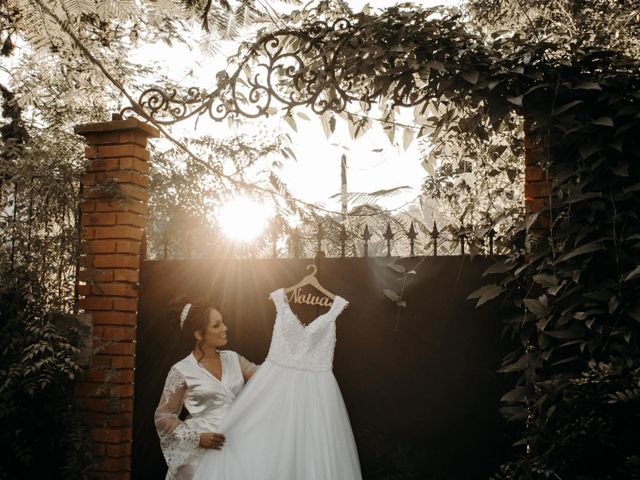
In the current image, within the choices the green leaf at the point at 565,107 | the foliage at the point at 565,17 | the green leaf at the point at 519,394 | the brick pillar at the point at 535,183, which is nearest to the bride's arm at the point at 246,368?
the green leaf at the point at 519,394

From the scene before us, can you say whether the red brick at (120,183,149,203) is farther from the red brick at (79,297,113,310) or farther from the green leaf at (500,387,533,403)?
the green leaf at (500,387,533,403)

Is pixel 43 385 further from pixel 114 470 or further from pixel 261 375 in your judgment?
pixel 261 375

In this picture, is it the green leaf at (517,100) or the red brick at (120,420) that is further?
the red brick at (120,420)

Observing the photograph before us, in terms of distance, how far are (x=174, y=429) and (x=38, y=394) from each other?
0.97 metres

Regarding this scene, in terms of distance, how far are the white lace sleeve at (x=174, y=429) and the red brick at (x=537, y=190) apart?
236 centimetres

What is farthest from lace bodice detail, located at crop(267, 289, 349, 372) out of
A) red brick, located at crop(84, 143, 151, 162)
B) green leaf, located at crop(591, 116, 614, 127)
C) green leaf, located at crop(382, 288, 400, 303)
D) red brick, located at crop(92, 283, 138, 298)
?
green leaf, located at crop(591, 116, 614, 127)

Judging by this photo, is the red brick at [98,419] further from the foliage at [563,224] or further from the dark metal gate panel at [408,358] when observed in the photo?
the foliage at [563,224]

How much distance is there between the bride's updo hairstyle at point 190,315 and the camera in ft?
12.9

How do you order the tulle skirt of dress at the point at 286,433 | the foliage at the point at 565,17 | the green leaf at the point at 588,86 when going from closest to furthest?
the green leaf at the point at 588,86
the tulle skirt of dress at the point at 286,433
the foliage at the point at 565,17

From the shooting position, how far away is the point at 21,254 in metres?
4.39

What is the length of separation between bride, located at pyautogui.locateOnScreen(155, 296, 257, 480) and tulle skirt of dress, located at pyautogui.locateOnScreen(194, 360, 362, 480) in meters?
0.11

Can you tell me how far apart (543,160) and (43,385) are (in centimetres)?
315

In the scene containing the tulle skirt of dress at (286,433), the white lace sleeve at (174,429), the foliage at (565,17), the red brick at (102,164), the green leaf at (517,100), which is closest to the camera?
the green leaf at (517,100)

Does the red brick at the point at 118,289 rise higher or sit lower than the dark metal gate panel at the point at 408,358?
higher
